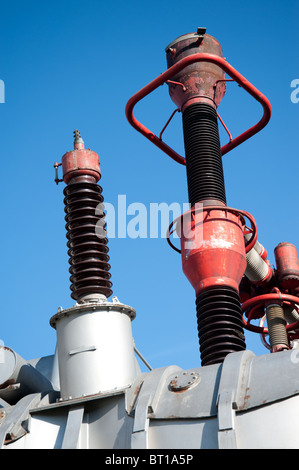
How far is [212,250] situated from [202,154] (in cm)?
227

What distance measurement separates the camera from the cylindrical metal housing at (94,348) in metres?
10.5

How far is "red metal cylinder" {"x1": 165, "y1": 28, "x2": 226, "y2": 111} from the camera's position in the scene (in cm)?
1585

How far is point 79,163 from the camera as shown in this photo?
1312 cm

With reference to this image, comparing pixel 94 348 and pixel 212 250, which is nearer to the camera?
pixel 94 348

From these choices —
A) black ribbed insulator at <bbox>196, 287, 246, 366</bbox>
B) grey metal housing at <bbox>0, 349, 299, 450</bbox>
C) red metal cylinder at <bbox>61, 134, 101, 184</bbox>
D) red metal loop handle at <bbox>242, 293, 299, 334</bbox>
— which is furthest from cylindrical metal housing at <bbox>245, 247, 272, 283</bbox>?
grey metal housing at <bbox>0, 349, 299, 450</bbox>

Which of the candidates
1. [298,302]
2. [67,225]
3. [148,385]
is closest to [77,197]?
[67,225]

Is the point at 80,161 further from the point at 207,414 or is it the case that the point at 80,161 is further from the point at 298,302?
the point at 298,302

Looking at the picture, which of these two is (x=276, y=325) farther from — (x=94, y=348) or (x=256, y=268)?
(x=94, y=348)

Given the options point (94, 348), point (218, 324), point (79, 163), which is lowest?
point (94, 348)

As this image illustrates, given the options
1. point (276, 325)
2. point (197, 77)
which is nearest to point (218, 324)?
point (197, 77)

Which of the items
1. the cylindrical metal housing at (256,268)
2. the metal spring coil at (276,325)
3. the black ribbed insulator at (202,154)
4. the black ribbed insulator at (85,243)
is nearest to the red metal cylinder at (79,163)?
the black ribbed insulator at (85,243)

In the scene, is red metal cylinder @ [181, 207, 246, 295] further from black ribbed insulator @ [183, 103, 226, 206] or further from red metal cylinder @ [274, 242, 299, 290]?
red metal cylinder @ [274, 242, 299, 290]

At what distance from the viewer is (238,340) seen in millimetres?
12508
